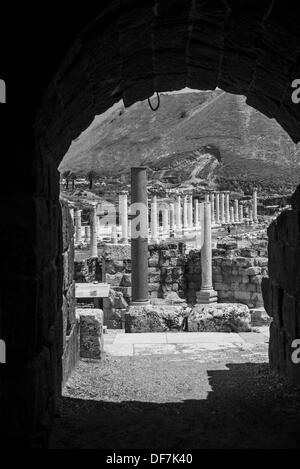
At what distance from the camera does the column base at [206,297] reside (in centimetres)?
1848

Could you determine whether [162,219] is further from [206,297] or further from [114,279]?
[206,297]

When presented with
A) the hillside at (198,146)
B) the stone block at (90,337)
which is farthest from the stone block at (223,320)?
the hillside at (198,146)

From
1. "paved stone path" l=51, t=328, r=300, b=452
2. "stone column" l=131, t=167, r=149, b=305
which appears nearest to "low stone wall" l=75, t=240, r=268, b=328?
"stone column" l=131, t=167, r=149, b=305

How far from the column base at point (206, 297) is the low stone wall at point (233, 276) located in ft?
4.05

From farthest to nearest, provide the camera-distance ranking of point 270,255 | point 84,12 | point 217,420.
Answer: point 270,255, point 217,420, point 84,12

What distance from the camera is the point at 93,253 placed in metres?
25.2

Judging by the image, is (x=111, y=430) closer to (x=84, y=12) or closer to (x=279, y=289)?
(x=279, y=289)

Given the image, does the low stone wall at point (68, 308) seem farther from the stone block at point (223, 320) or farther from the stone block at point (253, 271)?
the stone block at point (253, 271)

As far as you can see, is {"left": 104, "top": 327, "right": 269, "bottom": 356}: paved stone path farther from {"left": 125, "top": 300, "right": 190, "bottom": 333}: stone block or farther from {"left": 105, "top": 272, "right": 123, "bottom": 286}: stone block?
{"left": 105, "top": 272, "right": 123, "bottom": 286}: stone block

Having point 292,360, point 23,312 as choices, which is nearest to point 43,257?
point 23,312

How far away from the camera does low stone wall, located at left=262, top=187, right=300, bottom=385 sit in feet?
20.0

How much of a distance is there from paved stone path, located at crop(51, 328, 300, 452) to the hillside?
280 feet

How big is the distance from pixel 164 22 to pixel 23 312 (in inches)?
98.3

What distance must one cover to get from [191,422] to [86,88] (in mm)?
3055
